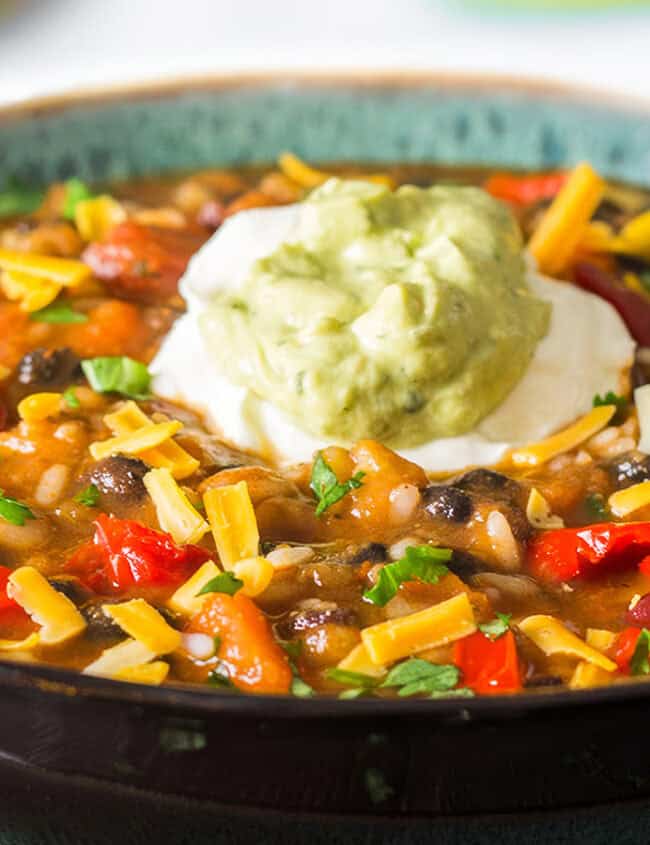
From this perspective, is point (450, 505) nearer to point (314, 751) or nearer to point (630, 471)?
point (630, 471)

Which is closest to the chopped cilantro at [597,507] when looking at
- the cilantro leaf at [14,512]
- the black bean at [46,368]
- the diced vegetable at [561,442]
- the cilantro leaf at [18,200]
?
the diced vegetable at [561,442]

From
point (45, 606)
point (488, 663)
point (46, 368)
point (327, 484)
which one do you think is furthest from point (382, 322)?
point (45, 606)

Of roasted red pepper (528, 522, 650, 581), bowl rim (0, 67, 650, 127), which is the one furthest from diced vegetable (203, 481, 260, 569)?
bowl rim (0, 67, 650, 127)

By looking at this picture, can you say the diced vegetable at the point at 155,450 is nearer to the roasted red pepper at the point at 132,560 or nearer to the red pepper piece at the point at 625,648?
the roasted red pepper at the point at 132,560

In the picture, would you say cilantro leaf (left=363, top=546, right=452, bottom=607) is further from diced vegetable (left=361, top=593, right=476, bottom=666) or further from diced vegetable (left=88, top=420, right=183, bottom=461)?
diced vegetable (left=88, top=420, right=183, bottom=461)

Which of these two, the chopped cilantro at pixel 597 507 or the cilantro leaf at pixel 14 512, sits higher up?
the cilantro leaf at pixel 14 512

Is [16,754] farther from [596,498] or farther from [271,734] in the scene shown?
[596,498]
